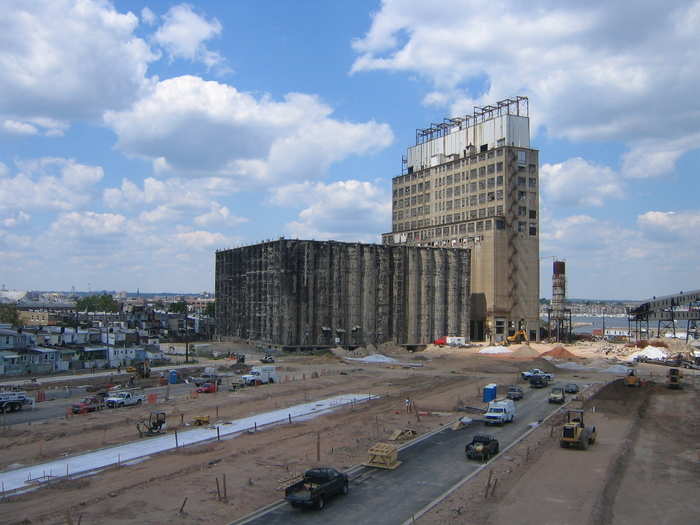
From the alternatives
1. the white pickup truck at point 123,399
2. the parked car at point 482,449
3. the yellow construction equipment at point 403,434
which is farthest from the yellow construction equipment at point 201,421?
the parked car at point 482,449

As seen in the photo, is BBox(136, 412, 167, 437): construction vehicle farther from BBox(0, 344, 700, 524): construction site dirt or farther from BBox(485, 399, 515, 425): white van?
BBox(485, 399, 515, 425): white van

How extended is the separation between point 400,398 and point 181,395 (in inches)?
930

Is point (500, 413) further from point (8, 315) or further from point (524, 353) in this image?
point (8, 315)

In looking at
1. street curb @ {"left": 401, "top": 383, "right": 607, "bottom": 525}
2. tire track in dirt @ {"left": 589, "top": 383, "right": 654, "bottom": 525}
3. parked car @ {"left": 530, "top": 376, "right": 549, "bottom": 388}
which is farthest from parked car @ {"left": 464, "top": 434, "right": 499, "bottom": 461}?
parked car @ {"left": 530, "top": 376, "right": 549, "bottom": 388}

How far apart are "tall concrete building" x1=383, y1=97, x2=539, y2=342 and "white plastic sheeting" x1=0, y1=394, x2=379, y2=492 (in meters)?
89.6

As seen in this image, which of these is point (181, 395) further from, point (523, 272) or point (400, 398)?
point (523, 272)

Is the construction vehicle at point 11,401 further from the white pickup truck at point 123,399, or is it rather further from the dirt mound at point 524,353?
the dirt mound at point 524,353

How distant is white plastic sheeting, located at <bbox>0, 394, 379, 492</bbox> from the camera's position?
31625 mm

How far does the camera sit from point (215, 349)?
121500 mm

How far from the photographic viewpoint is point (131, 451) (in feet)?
122

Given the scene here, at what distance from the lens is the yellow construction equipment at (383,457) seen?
32781mm

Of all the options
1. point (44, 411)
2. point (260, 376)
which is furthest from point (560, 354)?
point (44, 411)

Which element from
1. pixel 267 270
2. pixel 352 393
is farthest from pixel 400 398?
pixel 267 270

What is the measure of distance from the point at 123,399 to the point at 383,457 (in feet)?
109
